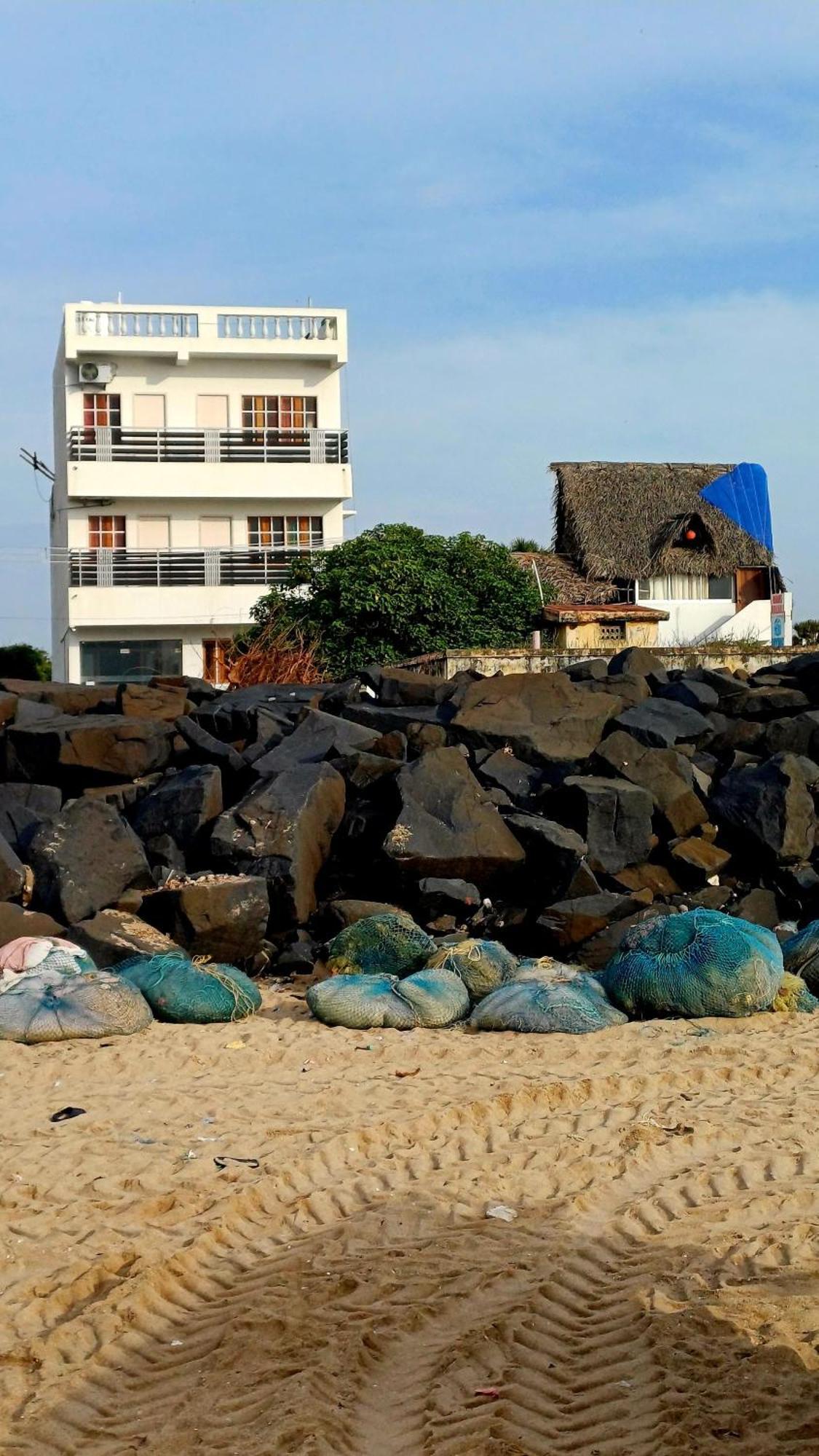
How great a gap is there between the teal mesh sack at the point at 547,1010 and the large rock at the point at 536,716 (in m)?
3.54

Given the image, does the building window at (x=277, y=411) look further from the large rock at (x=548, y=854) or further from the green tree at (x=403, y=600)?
the large rock at (x=548, y=854)

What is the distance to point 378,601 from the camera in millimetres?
24875

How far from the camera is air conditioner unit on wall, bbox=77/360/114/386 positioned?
3164 centimetres

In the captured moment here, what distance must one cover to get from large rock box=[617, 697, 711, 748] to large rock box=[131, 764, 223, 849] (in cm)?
346

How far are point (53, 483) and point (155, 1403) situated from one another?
33.0 metres

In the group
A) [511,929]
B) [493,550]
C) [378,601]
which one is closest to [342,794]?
[511,929]

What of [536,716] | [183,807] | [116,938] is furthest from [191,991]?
[536,716]

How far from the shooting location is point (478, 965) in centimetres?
847

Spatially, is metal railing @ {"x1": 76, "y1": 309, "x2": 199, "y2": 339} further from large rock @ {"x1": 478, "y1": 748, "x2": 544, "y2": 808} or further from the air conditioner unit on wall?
large rock @ {"x1": 478, "y1": 748, "x2": 544, "y2": 808}

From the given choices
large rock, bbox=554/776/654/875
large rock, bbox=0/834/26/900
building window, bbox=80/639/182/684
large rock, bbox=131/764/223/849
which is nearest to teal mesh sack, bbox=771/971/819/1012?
large rock, bbox=554/776/654/875

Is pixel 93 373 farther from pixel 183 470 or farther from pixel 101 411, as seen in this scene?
pixel 183 470

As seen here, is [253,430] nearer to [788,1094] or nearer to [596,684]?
[596,684]

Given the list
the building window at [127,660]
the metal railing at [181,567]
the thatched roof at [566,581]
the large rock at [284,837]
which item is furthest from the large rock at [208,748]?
the building window at [127,660]

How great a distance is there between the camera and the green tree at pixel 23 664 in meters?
35.8
